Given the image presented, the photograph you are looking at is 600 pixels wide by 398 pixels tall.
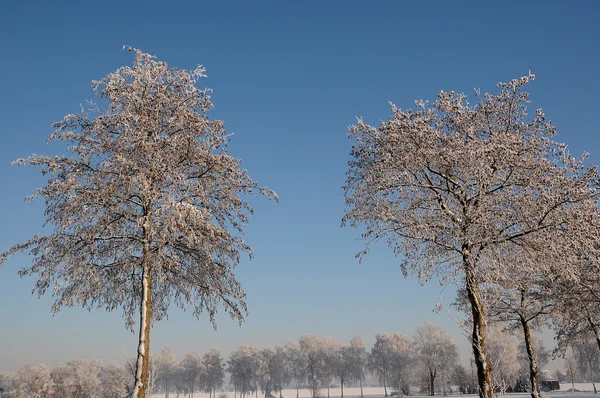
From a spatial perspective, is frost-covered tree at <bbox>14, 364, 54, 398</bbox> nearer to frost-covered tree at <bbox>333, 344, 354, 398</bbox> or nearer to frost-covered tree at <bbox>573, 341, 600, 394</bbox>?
frost-covered tree at <bbox>333, 344, 354, 398</bbox>

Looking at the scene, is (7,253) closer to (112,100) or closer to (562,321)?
(112,100)

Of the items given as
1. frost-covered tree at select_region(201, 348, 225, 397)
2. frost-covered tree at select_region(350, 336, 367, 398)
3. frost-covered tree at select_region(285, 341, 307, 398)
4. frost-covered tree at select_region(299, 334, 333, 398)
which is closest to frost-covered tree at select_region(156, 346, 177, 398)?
frost-covered tree at select_region(201, 348, 225, 397)

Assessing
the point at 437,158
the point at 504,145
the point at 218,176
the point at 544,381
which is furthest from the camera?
the point at 544,381

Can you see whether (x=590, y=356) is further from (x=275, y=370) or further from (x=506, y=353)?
(x=275, y=370)

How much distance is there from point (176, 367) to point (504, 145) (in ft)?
420

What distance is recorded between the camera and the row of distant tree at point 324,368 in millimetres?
72875

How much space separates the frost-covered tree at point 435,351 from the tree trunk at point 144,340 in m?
66.7

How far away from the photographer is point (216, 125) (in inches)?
643

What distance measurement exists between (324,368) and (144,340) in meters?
86.5

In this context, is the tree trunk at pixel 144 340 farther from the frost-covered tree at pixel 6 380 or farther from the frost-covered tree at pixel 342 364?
the frost-covered tree at pixel 6 380

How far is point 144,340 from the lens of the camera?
13648mm

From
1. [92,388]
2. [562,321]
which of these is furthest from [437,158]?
[92,388]

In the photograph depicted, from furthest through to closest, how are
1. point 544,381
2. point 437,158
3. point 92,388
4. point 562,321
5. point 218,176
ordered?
point 92,388 < point 544,381 < point 562,321 < point 218,176 < point 437,158

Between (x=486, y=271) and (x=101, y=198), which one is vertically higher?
(x=101, y=198)
